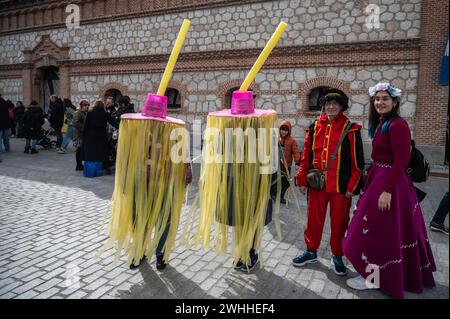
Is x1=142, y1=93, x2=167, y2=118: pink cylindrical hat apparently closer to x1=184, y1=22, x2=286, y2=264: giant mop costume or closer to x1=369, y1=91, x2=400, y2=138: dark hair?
x1=184, y1=22, x2=286, y2=264: giant mop costume

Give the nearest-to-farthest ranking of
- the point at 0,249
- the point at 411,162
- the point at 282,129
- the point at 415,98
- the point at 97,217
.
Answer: the point at 411,162
the point at 0,249
the point at 97,217
the point at 282,129
the point at 415,98

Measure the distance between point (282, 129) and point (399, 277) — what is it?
321 centimetres

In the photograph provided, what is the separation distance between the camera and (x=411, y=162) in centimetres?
315

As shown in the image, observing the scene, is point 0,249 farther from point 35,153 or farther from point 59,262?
point 35,153

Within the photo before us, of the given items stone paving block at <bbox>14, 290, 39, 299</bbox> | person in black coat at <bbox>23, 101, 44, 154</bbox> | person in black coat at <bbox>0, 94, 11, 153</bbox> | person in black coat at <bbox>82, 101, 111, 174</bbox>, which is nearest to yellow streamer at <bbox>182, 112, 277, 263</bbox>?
stone paving block at <bbox>14, 290, 39, 299</bbox>

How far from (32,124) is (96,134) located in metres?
4.49

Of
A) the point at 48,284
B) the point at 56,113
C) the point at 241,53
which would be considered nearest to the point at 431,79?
the point at 241,53

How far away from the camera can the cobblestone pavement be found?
308cm

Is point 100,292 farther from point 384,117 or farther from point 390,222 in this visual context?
point 384,117

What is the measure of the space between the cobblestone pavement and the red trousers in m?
0.29

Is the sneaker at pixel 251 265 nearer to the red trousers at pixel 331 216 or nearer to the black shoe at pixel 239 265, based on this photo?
the black shoe at pixel 239 265

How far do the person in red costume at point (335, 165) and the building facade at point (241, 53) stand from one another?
294 inches
